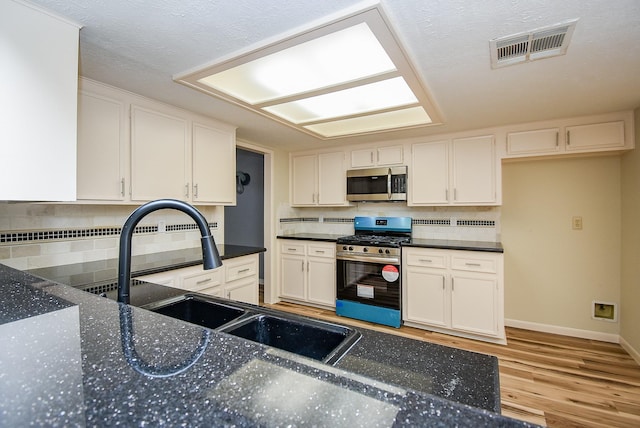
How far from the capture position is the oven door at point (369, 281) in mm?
Result: 3186

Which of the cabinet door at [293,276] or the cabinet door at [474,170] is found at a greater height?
the cabinet door at [474,170]

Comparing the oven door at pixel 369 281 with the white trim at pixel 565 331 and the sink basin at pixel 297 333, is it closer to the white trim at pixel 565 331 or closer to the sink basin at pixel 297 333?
the white trim at pixel 565 331

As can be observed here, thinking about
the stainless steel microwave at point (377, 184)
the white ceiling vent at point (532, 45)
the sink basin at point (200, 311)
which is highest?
the white ceiling vent at point (532, 45)

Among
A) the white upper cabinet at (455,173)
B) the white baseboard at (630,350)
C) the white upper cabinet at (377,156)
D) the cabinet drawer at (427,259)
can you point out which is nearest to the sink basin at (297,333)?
the cabinet drawer at (427,259)

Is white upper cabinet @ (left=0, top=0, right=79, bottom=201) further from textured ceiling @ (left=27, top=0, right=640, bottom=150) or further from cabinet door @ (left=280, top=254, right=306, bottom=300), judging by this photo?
cabinet door @ (left=280, top=254, right=306, bottom=300)

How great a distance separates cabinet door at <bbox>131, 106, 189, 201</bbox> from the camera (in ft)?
7.39

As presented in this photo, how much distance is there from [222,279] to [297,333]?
1603 millimetres

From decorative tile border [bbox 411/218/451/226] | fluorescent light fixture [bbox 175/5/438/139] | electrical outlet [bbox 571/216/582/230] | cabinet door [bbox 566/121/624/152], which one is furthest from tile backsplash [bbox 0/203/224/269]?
electrical outlet [bbox 571/216/582/230]

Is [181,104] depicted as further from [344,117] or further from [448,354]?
[448,354]

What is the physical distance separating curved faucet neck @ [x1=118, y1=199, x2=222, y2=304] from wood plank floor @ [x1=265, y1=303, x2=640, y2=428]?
209cm

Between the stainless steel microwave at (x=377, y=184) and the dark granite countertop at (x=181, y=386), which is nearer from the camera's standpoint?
the dark granite countertop at (x=181, y=386)

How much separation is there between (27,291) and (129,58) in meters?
1.40

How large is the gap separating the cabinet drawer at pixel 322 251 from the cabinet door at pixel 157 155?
1.73 m

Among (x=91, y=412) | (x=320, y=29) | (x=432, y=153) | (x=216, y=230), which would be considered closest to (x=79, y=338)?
(x=91, y=412)
